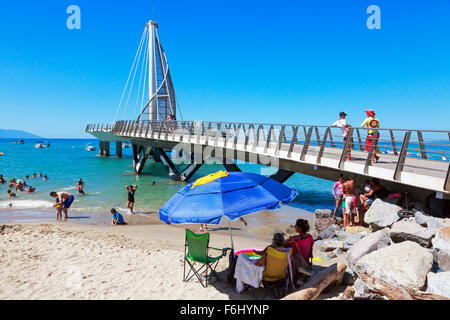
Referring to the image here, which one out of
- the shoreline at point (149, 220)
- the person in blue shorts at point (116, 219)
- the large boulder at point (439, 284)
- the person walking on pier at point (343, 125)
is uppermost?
the person walking on pier at point (343, 125)

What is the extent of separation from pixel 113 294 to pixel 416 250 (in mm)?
4905

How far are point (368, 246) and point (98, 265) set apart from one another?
5.45m

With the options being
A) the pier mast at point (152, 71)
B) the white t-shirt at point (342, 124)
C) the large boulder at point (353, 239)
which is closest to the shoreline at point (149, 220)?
the large boulder at point (353, 239)

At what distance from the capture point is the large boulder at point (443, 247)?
14.8 feet

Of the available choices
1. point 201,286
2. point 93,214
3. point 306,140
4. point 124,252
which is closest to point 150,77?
point 93,214

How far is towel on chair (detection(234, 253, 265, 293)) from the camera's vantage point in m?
4.42

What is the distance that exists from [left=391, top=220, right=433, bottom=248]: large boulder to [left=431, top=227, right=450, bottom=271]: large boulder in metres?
0.11

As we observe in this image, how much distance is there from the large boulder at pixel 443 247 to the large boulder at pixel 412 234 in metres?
0.11

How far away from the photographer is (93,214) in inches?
518

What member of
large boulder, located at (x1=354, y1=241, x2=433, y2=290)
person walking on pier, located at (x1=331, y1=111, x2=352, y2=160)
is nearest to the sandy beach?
large boulder, located at (x1=354, y1=241, x2=433, y2=290)

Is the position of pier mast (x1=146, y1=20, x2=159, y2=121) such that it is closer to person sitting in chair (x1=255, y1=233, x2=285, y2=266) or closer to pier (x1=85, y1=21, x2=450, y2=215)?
pier (x1=85, y1=21, x2=450, y2=215)

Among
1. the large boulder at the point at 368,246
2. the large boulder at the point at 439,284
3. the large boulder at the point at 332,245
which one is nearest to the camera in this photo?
the large boulder at the point at 439,284

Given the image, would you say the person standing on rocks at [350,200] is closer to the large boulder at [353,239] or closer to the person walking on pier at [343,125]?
the person walking on pier at [343,125]
